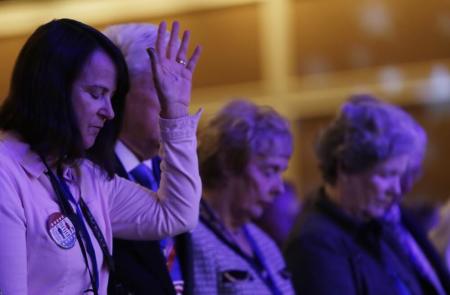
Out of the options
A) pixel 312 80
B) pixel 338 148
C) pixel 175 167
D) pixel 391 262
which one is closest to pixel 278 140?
pixel 338 148

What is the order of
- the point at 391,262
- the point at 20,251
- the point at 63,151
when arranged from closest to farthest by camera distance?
the point at 20,251
the point at 63,151
the point at 391,262

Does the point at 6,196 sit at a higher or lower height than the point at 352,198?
higher

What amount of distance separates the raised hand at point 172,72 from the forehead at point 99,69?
5.6 inches

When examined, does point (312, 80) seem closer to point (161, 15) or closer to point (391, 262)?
point (161, 15)

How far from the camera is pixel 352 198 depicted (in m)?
3.48

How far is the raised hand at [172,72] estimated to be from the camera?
212 centimetres

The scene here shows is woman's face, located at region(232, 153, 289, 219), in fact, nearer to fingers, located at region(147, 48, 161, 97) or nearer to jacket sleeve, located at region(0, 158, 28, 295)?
fingers, located at region(147, 48, 161, 97)

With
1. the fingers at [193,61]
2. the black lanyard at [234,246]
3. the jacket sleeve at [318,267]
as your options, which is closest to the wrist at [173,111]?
the fingers at [193,61]

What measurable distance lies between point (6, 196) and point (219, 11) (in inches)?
189

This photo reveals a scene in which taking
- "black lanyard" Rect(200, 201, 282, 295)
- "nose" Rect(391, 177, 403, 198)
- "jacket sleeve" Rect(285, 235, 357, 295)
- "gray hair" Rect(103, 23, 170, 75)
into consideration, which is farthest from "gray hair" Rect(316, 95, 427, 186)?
"gray hair" Rect(103, 23, 170, 75)

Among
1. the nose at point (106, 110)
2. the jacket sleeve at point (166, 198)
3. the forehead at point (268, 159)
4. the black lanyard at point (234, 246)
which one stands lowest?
the black lanyard at point (234, 246)

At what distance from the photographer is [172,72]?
2.16 metres

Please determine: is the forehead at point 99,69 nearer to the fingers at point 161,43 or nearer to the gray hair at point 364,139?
the fingers at point 161,43

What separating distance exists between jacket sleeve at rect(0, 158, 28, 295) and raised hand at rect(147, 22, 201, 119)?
46cm
